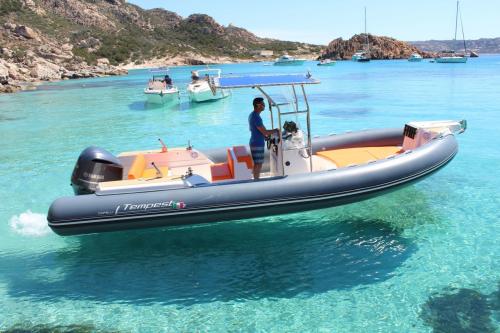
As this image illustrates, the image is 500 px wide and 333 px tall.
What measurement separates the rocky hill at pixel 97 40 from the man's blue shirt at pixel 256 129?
108ft

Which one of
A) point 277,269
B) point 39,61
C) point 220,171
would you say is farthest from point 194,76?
point 39,61

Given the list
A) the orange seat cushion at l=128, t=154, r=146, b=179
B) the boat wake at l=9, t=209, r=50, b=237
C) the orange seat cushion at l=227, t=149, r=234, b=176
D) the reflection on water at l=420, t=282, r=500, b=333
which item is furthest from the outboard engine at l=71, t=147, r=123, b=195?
the reflection on water at l=420, t=282, r=500, b=333

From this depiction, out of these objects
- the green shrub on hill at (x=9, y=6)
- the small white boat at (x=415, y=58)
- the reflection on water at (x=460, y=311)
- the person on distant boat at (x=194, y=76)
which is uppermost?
the green shrub on hill at (x=9, y=6)

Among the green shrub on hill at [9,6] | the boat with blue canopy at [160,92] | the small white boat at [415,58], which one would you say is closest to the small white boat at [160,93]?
the boat with blue canopy at [160,92]

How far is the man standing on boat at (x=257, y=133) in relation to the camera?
6.05 meters

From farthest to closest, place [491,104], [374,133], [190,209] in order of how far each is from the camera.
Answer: [491,104], [374,133], [190,209]

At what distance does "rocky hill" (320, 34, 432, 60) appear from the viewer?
107625 mm

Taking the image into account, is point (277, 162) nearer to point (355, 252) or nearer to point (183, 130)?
point (355, 252)

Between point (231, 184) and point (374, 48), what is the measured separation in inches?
4396

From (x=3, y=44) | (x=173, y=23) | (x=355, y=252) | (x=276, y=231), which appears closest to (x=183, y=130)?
(x=276, y=231)

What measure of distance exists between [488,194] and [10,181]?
9743mm

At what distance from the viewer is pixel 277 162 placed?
6367 millimetres

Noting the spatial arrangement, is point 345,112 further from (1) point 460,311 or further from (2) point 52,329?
(2) point 52,329

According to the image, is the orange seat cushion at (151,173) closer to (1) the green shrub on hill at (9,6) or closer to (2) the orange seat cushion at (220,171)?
(2) the orange seat cushion at (220,171)
